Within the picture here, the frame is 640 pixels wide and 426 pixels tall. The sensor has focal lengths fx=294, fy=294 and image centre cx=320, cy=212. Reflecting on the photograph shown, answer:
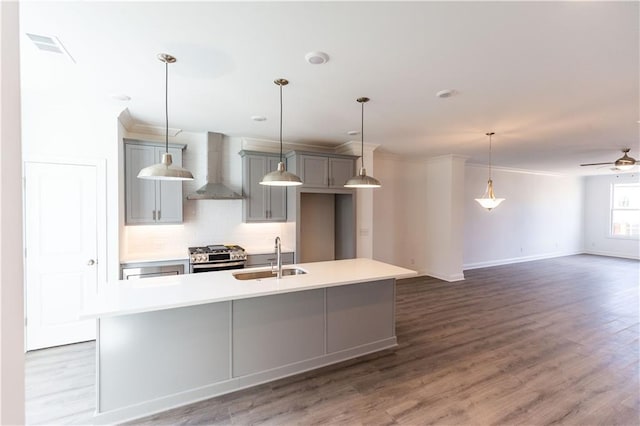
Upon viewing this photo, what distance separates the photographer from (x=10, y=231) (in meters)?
0.65

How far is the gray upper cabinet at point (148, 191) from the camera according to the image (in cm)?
398

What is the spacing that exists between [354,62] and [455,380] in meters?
3.03

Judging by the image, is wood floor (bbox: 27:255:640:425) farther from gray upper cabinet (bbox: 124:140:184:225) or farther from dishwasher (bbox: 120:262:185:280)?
gray upper cabinet (bbox: 124:140:184:225)

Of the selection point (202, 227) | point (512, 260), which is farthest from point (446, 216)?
point (202, 227)

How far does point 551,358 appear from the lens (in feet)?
10.6

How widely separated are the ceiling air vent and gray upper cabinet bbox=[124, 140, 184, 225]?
172 cm

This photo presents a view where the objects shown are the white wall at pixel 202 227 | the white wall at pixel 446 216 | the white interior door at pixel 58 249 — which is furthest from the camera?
the white wall at pixel 446 216

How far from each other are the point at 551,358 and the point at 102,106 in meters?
5.90

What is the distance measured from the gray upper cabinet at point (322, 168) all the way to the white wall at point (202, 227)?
90 cm

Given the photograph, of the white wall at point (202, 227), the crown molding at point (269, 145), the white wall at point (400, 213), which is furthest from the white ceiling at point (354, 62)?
the white wall at point (400, 213)

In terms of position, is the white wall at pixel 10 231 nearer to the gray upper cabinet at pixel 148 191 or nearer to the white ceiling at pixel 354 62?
the white ceiling at pixel 354 62

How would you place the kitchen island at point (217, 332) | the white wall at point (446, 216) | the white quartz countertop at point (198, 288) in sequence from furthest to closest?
the white wall at point (446, 216) < the kitchen island at point (217, 332) < the white quartz countertop at point (198, 288)

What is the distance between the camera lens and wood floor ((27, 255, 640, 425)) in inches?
91.7

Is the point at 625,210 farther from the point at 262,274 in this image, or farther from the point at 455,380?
the point at 262,274
